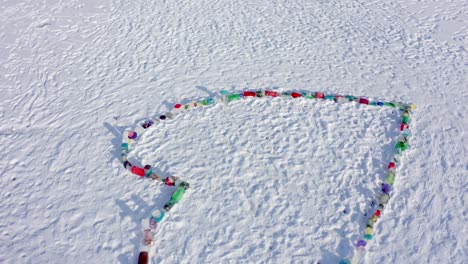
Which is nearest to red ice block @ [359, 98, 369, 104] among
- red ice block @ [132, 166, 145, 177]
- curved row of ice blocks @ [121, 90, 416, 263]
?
curved row of ice blocks @ [121, 90, 416, 263]

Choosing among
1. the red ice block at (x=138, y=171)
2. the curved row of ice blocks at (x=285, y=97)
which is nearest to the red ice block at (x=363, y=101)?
the curved row of ice blocks at (x=285, y=97)

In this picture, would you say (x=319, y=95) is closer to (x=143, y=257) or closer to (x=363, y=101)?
(x=363, y=101)

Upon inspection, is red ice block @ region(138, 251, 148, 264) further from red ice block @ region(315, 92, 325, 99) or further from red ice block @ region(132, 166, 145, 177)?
red ice block @ region(315, 92, 325, 99)

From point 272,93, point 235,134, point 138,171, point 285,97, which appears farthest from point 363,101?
point 138,171

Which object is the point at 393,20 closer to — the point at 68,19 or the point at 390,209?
the point at 390,209

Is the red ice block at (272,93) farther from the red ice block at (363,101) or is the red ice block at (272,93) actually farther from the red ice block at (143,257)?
the red ice block at (143,257)

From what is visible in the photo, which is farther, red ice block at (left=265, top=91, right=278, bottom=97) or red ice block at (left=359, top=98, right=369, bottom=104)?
red ice block at (left=265, top=91, right=278, bottom=97)
